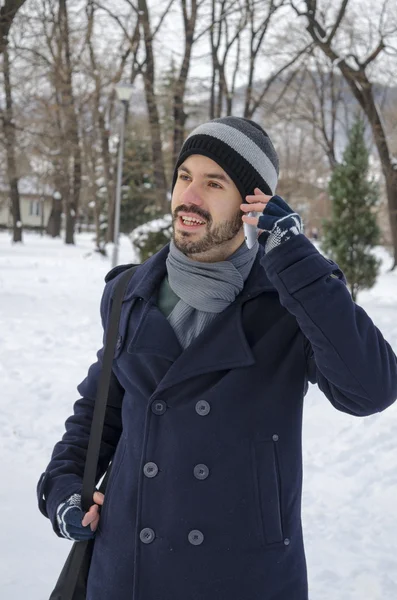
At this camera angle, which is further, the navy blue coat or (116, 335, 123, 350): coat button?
(116, 335, 123, 350): coat button

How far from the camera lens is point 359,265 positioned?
1502cm

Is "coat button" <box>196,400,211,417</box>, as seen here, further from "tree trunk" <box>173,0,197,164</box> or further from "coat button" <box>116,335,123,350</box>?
"tree trunk" <box>173,0,197,164</box>

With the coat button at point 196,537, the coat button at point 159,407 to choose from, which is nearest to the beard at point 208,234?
the coat button at point 159,407

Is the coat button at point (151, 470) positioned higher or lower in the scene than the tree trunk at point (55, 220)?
lower

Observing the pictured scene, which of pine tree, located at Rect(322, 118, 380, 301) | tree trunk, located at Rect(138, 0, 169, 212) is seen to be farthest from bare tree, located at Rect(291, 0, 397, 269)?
tree trunk, located at Rect(138, 0, 169, 212)

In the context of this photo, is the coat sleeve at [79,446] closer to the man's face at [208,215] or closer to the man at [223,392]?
the man at [223,392]

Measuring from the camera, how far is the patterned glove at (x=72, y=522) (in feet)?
6.40

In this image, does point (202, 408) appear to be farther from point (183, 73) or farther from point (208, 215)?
point (183, 73)

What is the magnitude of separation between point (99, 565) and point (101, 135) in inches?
1002

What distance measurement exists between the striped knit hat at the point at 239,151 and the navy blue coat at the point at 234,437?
1.02 feet

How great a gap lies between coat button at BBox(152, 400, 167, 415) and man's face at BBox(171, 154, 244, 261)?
448mm

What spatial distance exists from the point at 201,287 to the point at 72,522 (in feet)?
2.50

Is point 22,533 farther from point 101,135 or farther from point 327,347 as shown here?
point 101,135

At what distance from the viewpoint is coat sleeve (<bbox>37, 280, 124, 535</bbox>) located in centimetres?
205
